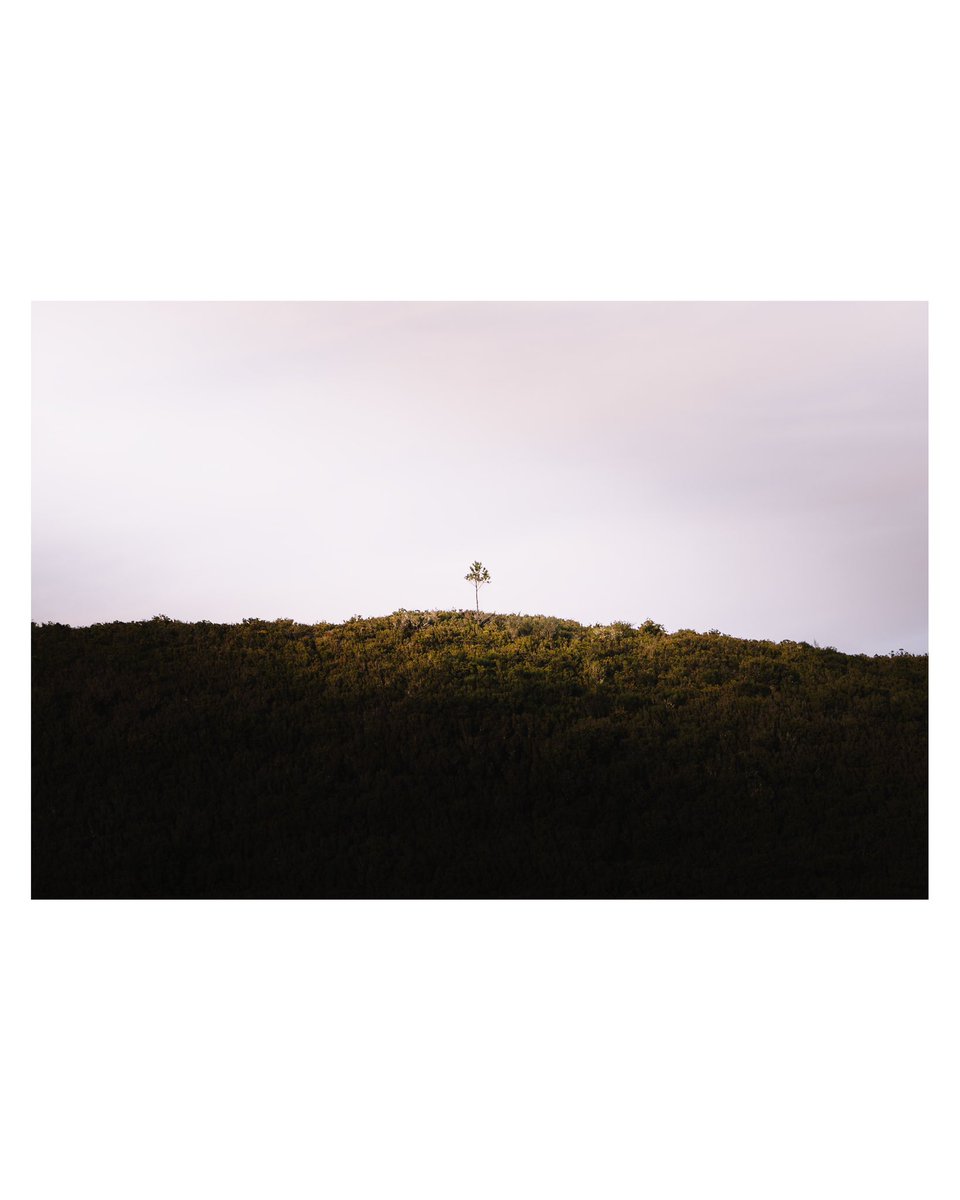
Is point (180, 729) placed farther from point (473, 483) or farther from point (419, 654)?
point (473, 483)

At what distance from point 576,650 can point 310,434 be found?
18.8 ft

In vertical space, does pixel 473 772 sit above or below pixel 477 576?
below

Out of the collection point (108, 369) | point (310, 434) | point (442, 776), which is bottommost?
point (442, 776)

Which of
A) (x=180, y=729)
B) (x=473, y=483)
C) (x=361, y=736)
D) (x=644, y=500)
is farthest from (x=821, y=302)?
(x=180, y=729)

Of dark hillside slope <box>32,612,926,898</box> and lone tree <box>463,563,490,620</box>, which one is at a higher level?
lone tree <box>463,563,490,620</box>

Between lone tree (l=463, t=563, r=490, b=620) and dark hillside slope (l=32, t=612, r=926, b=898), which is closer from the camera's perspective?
dark hillside slope (l=32, t=612, r=926, b=898)

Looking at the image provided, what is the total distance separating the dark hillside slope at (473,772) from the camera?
8195 millimetres

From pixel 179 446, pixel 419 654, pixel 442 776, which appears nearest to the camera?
pixel 442 776

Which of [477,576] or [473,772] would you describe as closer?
[473,772]

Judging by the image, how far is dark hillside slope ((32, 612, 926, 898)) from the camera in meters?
8.20

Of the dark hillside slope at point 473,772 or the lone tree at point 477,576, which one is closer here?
the dark hillside slope at point 473,772

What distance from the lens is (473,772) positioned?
30.8 feet

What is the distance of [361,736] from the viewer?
32.6 ft

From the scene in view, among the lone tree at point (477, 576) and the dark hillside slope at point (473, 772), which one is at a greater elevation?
the lone tree at point (477, 576)
